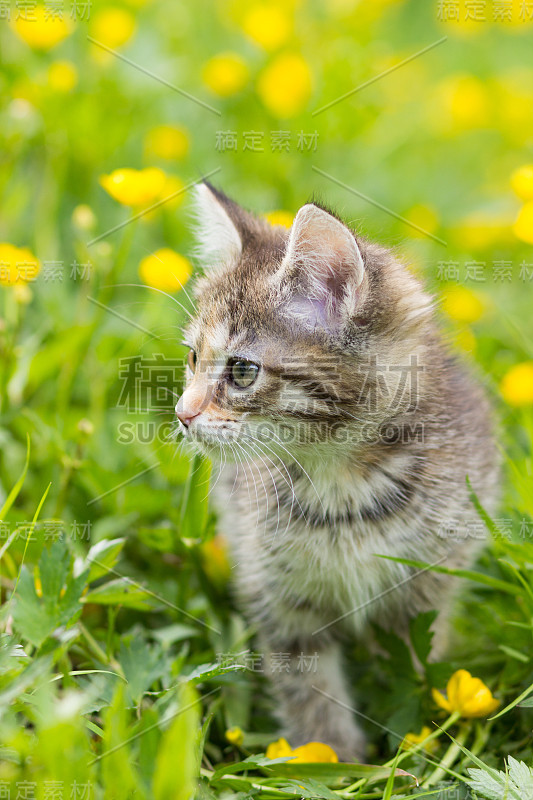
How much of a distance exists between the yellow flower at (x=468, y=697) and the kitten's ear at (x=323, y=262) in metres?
0.97

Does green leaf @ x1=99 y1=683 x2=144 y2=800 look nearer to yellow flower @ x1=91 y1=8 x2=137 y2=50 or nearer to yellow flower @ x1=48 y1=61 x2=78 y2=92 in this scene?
yellow flower @ x1=48 y1=61 x2=78 y2=92

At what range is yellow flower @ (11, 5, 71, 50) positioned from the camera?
336 centimetres

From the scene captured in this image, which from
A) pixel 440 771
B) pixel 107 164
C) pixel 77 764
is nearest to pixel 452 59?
pixel 107 164

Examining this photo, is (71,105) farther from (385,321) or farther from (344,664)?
(344,664)

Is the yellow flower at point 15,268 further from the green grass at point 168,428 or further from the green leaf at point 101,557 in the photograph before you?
the green leaf at point 101,557

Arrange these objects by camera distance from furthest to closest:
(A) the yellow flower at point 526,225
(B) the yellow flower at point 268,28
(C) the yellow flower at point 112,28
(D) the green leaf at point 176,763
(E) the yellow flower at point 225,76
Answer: (B) the yellow flower at point 268,28 < (E) the yellow flower at point 225,76 < (C) the yellow flower at point 112,28 < (A) the yellow flower at point 526,225 < (D) the green leaf at point 176,763

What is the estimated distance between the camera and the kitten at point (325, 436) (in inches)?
74.8

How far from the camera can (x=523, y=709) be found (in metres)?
2.03

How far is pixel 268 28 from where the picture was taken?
4137mm

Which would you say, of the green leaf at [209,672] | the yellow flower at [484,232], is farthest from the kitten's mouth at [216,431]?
the yellow flower at [484,232]

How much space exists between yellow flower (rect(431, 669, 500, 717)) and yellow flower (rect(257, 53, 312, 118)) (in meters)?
2.89

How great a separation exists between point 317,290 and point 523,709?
1199 mm

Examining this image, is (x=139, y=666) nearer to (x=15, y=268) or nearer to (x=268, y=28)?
(x=15, y=268)

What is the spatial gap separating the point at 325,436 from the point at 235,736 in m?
0.83
